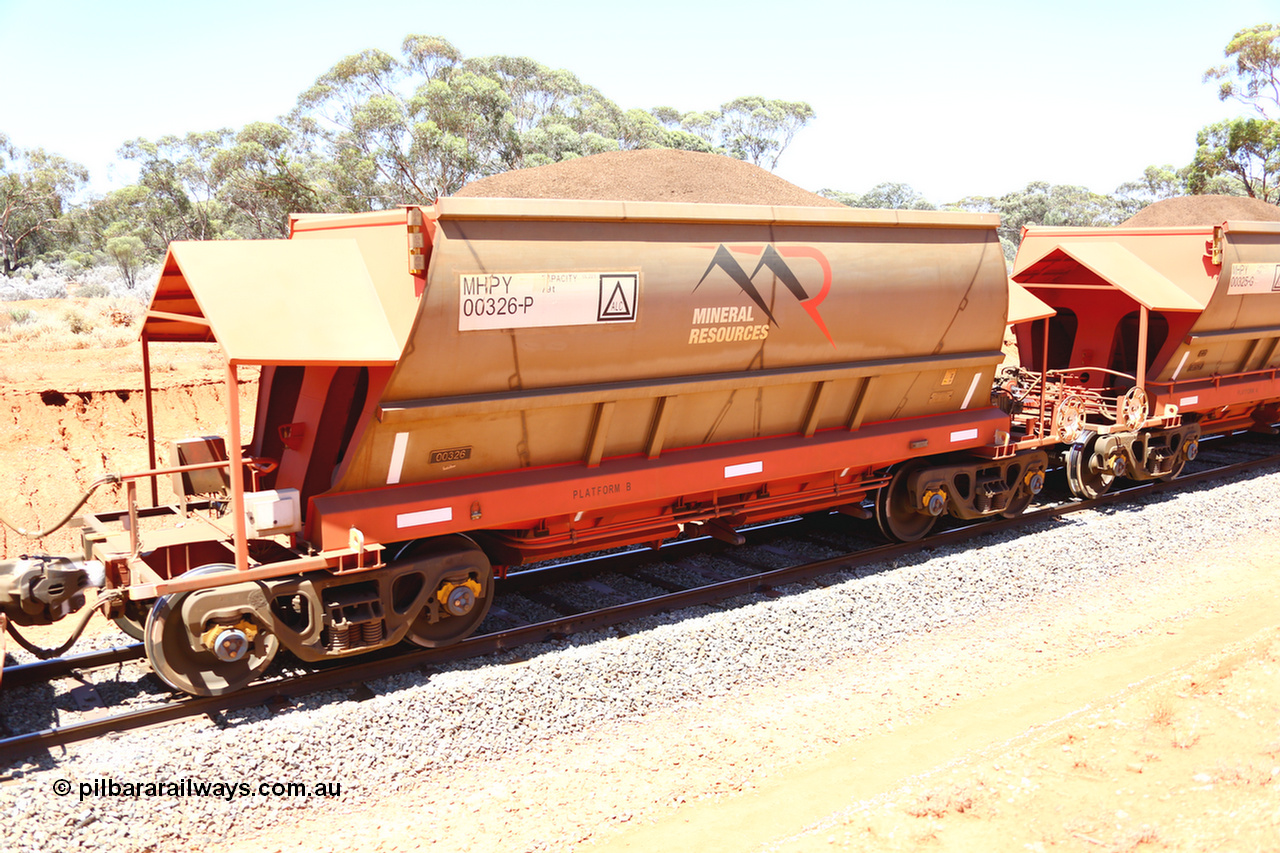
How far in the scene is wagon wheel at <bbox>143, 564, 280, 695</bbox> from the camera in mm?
6598

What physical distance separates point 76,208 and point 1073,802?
67.3 metres

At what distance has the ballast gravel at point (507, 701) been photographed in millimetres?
5676

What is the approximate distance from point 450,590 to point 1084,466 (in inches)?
360

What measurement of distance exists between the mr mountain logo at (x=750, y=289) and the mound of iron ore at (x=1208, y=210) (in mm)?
33848

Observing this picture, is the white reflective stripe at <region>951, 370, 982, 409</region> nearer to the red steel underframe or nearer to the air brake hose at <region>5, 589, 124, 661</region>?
the red steel underframe

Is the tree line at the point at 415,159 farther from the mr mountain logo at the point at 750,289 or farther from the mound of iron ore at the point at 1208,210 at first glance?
the mr mountain logo at the point at 750,289

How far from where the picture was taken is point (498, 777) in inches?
249

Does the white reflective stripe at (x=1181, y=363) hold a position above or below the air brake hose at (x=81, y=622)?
above

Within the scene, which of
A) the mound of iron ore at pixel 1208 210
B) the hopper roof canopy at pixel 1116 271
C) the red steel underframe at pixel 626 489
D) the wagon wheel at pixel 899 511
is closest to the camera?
the red steel underframe at pixel 626 489

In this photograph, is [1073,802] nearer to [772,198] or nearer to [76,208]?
[772,198]

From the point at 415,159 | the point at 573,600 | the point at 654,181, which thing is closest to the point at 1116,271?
the point at 573,600

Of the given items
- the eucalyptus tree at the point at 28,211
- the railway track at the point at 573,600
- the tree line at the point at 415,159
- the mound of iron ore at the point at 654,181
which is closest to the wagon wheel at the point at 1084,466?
the railway track at the point at 573,600

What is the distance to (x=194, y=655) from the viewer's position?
6.80m

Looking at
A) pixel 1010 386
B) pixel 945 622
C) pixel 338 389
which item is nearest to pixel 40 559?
pixel 338 389
